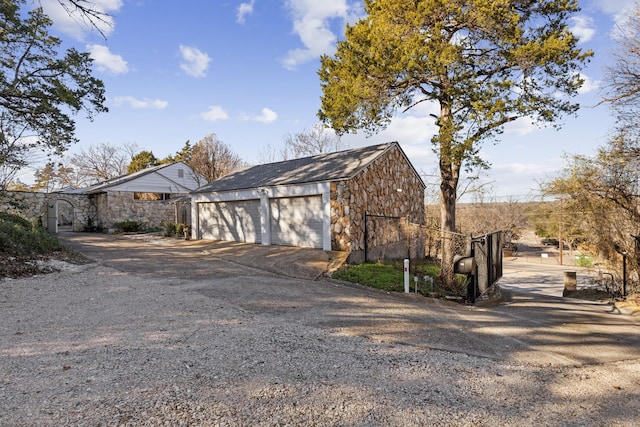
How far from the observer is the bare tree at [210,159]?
3559 centimetres

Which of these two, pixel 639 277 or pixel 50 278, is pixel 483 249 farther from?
pixel 50 278

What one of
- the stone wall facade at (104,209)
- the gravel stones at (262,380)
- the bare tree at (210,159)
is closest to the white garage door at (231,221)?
the stone wall facade at (104,209)

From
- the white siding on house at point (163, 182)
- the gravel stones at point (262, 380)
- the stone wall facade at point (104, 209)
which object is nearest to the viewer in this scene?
the gravel stones at point (262, 380)

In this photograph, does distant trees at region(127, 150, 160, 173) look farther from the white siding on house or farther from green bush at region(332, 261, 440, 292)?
green bush at region(332, 261, 440, 292)

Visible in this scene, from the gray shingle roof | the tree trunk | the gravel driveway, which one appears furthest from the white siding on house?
→ the tree trunk

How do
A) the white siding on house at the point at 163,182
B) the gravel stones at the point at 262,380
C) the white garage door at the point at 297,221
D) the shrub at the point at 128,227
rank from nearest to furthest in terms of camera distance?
the gravel stones at the point at 262,380 → the white garage door at the point at 297,221 → the shrub at the point at 128,227 → the white siding on house at the point at 163,182

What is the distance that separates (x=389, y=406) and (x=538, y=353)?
9.89 ft

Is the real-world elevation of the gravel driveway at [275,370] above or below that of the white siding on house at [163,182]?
below

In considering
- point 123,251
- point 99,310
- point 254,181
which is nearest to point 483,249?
point 99,310

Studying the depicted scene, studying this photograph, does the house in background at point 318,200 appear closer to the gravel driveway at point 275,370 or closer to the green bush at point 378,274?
the green bush at point 378,274

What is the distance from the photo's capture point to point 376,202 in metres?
14.1

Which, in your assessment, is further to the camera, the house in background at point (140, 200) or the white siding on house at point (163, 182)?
the white siding on house at point (163, 182)

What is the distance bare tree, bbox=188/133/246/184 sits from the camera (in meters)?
35.6

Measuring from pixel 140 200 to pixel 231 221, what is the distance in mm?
12820
